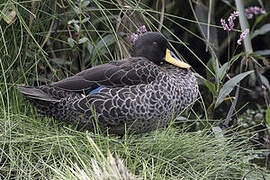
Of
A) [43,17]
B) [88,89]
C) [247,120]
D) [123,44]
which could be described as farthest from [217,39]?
[88,89]

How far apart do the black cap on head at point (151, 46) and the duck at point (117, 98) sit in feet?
0.45

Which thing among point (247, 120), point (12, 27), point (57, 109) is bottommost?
point (247, 120)

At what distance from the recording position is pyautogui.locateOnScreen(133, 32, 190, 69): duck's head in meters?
2.48

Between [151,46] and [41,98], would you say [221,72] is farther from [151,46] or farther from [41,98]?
[41,98]

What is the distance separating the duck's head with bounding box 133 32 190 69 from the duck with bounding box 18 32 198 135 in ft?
0.45

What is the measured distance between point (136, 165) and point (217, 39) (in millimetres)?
1813

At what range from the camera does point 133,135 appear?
239 centimetres

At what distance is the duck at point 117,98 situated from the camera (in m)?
2.21

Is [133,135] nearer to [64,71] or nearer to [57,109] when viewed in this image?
[57,109]

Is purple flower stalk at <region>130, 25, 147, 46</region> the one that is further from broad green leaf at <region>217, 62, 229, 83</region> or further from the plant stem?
the plant stem

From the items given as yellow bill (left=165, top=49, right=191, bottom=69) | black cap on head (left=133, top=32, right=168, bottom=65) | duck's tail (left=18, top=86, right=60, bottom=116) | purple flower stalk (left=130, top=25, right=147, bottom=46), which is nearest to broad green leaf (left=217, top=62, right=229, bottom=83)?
yellow bill (left=165, top=49, right=191, bottom=69)

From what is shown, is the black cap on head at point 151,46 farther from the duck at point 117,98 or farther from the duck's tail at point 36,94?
the duck's tail at point 36,94

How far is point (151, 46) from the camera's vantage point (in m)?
2.49

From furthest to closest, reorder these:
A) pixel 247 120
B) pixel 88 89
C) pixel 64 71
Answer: pixel 247 120 < pixel 64 71 < pixel 88 89
